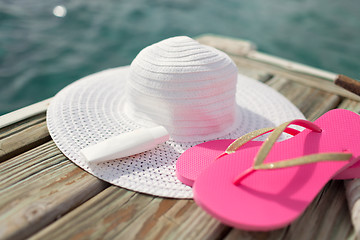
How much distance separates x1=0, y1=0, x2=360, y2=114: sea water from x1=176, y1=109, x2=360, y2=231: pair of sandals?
1713 millimetres

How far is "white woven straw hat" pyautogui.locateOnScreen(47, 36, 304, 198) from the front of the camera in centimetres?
86

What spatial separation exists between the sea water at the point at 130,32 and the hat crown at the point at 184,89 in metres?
1.41

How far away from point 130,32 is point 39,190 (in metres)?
2.53

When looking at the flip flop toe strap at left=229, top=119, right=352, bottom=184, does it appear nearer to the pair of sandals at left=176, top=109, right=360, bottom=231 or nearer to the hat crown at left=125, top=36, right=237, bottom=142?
the pair of sandals at left=176, top=109, right=360, bottom=231

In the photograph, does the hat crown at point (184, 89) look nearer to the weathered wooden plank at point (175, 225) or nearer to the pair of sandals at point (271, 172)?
the pair of sandals at point (271, 172)

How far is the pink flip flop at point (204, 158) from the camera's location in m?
0.82

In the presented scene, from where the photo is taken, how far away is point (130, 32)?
3.07m

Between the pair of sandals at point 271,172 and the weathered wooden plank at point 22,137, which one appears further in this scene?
the weathered wooden plank at point 22,137

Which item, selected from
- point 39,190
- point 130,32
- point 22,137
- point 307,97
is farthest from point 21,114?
point 130,32

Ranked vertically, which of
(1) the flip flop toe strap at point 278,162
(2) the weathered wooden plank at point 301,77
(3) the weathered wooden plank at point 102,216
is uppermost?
(1) the flip flop toe strap at point 278,162

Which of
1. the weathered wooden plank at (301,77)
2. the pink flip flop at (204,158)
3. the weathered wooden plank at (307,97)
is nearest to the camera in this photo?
the pink flip flop at (204,158)

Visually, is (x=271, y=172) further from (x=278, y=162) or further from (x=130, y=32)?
→ (x=130, y=32)

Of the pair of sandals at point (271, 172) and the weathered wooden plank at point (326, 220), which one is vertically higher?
the pair of sandals at point (271, 172)

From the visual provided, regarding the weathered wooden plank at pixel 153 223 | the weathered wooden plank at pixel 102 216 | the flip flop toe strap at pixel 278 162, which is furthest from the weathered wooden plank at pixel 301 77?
the weathered wooden plank at pixel 102 216
